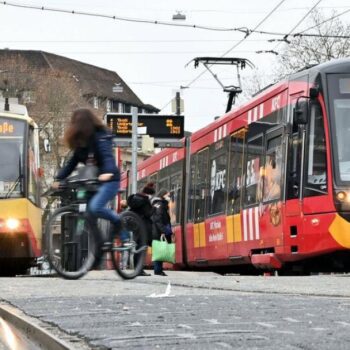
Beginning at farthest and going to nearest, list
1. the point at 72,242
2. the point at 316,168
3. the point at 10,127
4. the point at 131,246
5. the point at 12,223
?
the point at 10,127
the point at 12,223
the point at 316,168
the point at 72,242
the point at 131,246

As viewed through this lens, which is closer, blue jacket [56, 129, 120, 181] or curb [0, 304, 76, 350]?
curb [0, 304, 76, 350]

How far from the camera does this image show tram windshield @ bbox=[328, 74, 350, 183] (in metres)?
13.7

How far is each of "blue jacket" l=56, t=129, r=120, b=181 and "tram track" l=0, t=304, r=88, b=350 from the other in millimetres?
2002

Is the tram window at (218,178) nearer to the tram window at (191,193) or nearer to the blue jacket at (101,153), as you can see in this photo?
the tram window at (191,193)

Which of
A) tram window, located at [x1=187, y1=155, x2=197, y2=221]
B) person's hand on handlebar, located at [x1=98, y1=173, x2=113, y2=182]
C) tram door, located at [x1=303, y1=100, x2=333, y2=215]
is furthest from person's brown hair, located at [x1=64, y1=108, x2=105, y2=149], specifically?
tram window, located at [x1=187, y1=155, x2=197, y2=221]

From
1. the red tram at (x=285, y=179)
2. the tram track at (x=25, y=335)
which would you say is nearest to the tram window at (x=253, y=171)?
the red tram at (x=285, y=179)

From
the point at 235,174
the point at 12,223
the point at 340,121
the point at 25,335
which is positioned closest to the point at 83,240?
the point at 25,335

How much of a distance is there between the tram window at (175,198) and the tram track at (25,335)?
1413cm

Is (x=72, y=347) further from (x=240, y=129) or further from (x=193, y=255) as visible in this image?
(x=193, y=255)

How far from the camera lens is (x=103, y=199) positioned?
9.14 meters

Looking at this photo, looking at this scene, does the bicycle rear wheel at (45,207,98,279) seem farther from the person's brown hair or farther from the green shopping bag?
the green shopping bag

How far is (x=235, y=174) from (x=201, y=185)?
255cm

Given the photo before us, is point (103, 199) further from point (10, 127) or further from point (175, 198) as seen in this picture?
point (175, 198)

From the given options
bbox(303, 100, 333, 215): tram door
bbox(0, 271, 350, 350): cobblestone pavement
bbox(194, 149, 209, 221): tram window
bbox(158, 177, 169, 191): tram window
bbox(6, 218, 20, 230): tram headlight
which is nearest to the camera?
bbox(0, 271, 350, 350): cobblestone pavement
